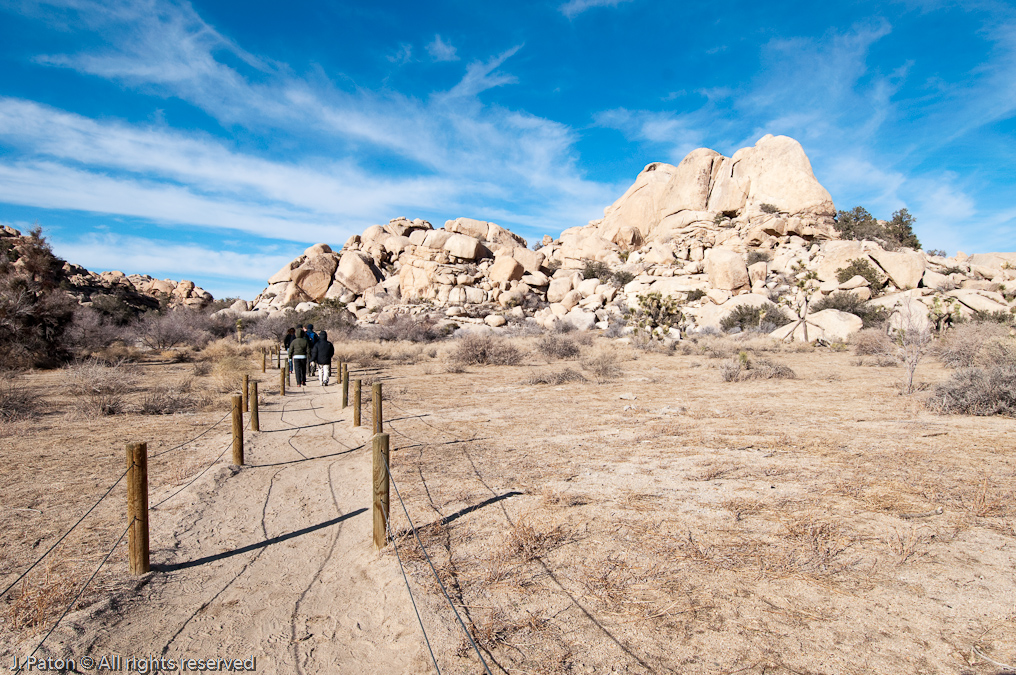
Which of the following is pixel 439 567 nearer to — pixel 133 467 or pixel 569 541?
pixel 569 541

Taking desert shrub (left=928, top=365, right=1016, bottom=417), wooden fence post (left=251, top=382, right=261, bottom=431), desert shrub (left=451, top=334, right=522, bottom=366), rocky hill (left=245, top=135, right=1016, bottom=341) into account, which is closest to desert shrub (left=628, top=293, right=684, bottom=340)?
rocky hill (left=245, top=135, right=1016, bottom=341)

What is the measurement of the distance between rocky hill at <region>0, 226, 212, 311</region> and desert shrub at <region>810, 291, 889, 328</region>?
4491 cm

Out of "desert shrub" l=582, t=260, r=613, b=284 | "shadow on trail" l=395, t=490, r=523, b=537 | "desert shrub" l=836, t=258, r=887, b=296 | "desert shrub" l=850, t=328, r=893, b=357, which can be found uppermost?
"desert shrub" l=582, t=260, r=613, b=284

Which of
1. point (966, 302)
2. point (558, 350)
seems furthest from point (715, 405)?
point (966, 302)

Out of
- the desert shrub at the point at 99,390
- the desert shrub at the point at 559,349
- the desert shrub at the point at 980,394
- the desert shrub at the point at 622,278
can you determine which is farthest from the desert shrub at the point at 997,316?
the desert shrub at the point at 99,390

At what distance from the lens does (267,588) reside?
3.77 metres

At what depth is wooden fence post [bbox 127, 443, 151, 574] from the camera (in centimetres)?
364

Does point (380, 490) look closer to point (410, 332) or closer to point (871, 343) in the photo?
point (871, 343)

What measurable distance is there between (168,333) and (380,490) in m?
26.6

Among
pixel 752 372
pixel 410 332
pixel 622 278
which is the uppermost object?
pixel 622 278

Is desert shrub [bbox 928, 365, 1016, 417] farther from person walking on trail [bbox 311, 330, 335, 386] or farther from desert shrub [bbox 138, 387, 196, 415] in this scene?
desert shrub [bbox 138, 387, 196, 415]

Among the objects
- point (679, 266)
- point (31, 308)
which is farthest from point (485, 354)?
point (679, 266)

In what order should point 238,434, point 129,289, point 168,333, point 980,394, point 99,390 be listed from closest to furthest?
point 238,434 < point 980,394 < point 99,390 < point 168,333 < point 129,289

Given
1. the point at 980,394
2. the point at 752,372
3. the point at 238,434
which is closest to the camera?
the point at 238,434
